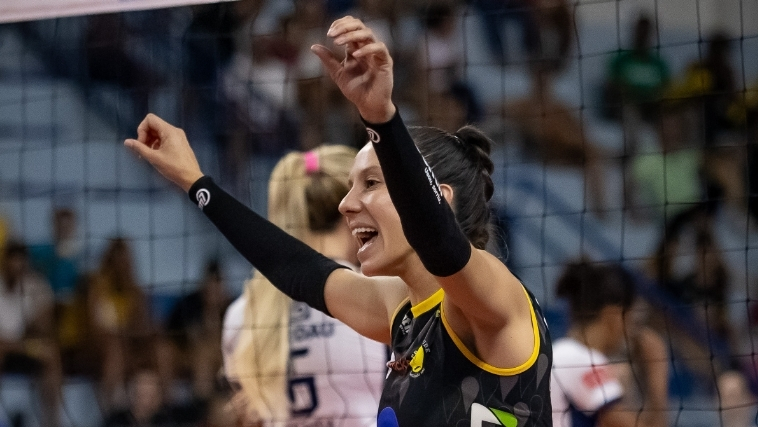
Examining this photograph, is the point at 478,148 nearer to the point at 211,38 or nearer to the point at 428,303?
the point at 428,303

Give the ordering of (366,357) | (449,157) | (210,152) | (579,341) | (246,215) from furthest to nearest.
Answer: (210,152), (579,341), (366,357), (246,215), (449,157)

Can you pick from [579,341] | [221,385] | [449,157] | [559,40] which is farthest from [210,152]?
[449,157]

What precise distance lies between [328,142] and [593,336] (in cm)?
170

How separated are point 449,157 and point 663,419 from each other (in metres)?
2.31

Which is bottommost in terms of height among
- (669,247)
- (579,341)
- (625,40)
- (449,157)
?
(579,341)

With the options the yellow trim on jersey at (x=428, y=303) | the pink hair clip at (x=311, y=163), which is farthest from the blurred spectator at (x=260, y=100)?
the yellow trim on jersey at (x=428, y=303)

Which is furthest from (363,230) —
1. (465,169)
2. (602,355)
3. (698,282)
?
(698,282)

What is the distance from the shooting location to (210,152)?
507 cm

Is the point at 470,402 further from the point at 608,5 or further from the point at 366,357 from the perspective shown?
the point at 608,5

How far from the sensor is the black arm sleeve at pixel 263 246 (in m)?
2.36

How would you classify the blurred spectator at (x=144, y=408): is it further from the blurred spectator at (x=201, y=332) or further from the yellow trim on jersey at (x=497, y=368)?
the yellow trim on jersey at (x=497, y=368)

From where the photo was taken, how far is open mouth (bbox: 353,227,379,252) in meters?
2.06

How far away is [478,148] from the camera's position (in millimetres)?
2133

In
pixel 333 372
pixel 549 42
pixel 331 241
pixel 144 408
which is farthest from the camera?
pixel 549 42
